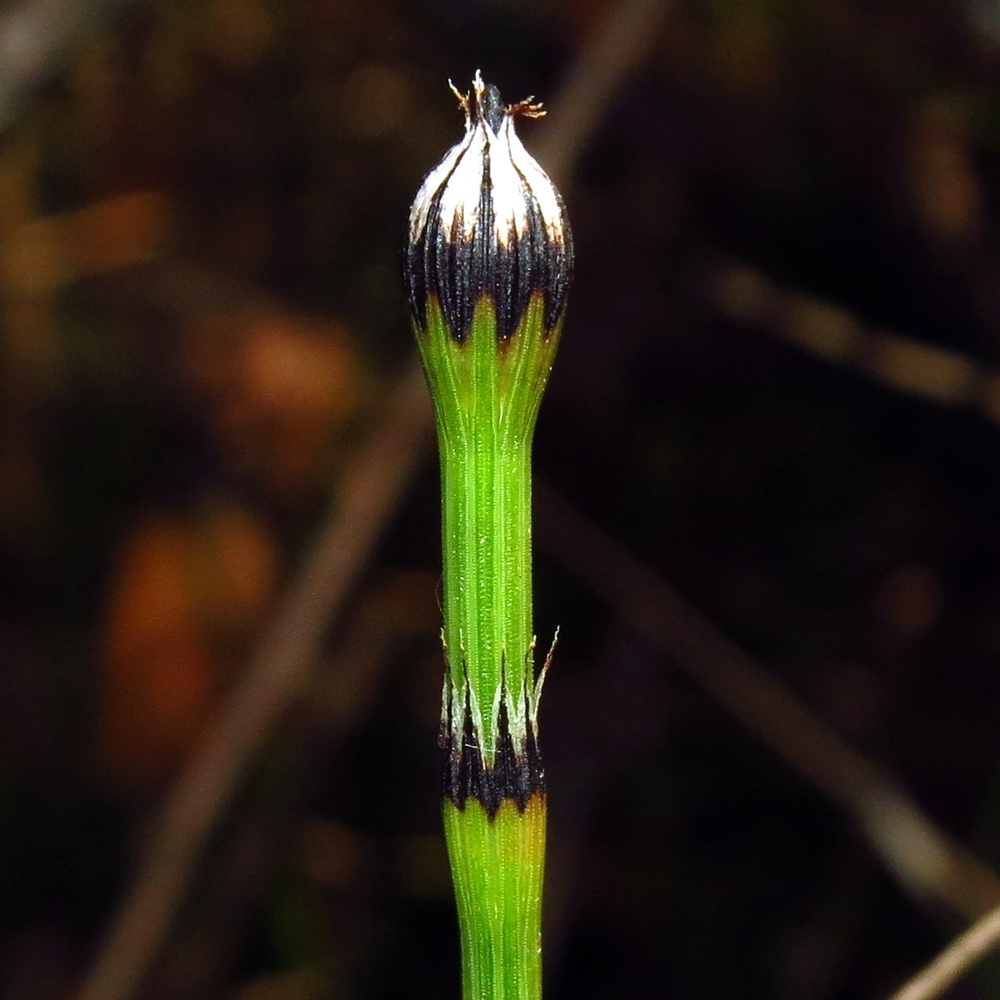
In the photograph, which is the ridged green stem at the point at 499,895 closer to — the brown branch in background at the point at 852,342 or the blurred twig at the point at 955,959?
the blurred twig at the point at 955,959

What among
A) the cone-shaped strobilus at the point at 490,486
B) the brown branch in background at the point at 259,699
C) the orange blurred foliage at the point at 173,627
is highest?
the orange blurred foliage at the point at 173,627

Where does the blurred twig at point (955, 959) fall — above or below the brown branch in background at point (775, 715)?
below

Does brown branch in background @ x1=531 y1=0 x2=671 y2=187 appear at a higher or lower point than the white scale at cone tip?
higher

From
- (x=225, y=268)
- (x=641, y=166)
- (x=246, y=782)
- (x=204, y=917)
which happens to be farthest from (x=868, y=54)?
(x=204, y=917)

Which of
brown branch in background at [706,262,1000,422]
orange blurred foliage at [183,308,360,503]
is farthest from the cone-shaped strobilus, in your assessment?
orange blurred foliage at [183,308,360,503]

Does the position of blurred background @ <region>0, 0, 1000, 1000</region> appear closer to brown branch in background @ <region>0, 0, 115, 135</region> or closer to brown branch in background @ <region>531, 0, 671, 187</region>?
brown branch in background @ <region>531, 0, 671, 187</region>

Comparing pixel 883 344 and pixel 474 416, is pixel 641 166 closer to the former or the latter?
pixel 883 344

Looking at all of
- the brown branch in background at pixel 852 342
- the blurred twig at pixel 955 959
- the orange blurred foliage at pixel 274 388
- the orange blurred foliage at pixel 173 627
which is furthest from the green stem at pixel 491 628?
the orange blurred foliage at pixel 274 388

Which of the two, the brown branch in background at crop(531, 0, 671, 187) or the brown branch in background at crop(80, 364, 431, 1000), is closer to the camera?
the brown branch in background at crop(80, 364, 431, 1000)
